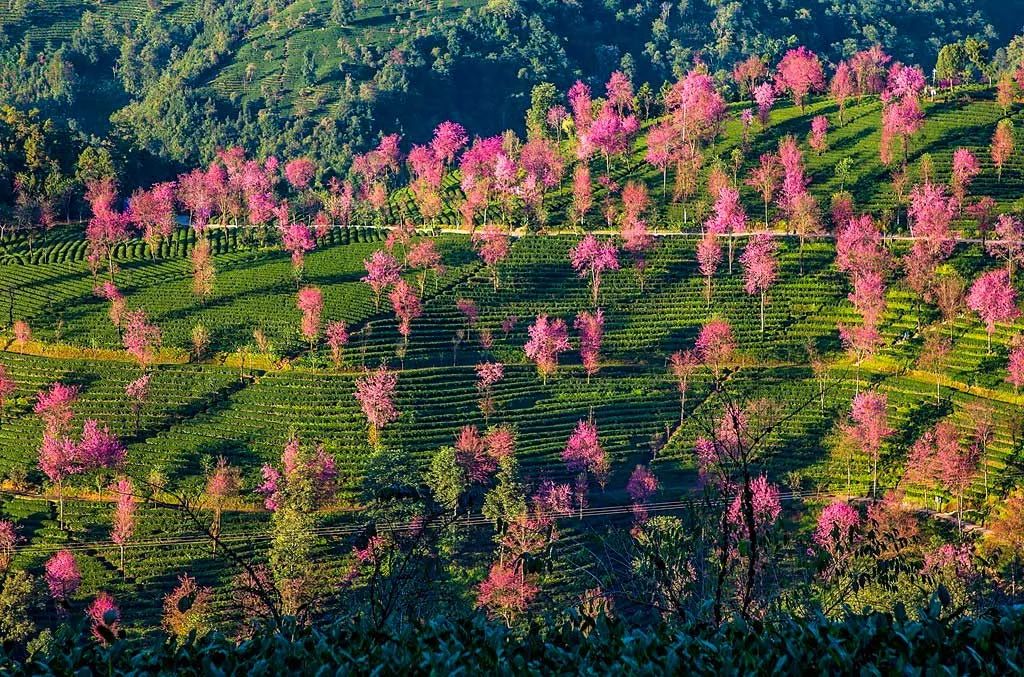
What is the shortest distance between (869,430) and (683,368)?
36.2ft

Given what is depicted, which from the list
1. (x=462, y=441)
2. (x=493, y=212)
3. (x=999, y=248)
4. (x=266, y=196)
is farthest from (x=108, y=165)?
(x=999, y=248)

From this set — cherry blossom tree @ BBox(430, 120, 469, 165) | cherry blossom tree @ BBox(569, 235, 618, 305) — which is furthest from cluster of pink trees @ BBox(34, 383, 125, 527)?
cherry blossom tree @ BBox(430, 120, 469, 165)

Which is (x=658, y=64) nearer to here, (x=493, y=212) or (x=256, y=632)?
(x=493, y=212)

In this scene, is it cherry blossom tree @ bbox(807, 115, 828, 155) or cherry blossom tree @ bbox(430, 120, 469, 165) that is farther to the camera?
cherry blossom tree @ bbox(430, 120, 469, 165)

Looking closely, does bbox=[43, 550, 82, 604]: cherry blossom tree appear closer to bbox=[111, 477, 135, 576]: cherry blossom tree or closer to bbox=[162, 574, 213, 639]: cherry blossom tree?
bbox=[111, 477, 135, 576]: cherry blossom tree

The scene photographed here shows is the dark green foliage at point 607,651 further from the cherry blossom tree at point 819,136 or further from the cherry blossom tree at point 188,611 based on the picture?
the cherry blossom tree at point 819,136

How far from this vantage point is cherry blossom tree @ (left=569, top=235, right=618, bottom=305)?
77.4 m

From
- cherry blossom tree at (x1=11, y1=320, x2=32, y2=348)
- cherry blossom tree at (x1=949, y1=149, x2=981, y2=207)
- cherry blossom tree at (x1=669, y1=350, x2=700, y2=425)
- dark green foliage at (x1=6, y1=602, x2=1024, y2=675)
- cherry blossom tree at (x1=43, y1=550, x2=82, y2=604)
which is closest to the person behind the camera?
dark green foliage at (x1=6, y1=602, x2=1024, y2=675)

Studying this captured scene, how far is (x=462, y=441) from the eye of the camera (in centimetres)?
6009

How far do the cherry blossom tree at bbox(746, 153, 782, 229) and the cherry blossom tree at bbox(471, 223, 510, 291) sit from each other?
57.9ft

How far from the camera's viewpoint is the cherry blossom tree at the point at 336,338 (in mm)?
66500

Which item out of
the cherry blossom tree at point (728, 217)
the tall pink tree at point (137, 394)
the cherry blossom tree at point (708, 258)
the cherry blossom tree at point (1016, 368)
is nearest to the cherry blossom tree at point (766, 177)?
the cherry blossom tree at point (728, 217)

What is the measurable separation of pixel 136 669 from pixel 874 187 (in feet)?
266

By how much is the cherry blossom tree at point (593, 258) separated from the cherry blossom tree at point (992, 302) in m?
21.3
